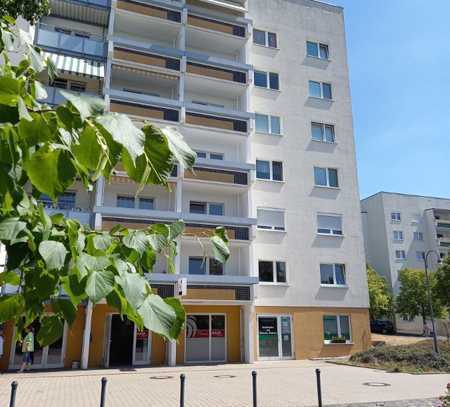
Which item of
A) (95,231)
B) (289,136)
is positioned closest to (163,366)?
(289,136)

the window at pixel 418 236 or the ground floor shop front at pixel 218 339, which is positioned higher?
the window at pixel 418 236

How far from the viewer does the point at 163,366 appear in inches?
866

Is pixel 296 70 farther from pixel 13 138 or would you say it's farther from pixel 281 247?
pixel 13 138

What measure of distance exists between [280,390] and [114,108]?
1689 centimetres

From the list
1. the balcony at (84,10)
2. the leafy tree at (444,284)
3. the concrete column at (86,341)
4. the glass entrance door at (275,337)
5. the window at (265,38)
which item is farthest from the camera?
the leafy tree at (444,284)

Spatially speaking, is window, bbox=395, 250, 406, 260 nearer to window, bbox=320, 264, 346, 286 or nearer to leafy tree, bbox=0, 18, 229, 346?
window, bbox=320, 264, 346, 286

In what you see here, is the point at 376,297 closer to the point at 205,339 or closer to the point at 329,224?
the point at 329,224

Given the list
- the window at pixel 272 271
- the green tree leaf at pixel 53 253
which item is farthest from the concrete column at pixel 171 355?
the green tree leaf at pixel 53 253

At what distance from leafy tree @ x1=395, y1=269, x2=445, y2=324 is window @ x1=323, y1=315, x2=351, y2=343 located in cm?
3153

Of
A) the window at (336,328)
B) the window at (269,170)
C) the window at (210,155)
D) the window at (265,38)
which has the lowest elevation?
the window at (336,328)

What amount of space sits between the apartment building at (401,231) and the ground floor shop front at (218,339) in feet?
129

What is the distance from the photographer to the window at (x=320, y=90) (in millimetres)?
31281

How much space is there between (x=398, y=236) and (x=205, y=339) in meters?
49.4

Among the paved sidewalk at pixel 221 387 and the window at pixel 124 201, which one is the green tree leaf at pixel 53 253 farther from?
the window at pixel 124 201
